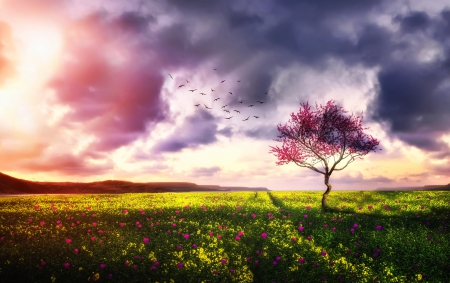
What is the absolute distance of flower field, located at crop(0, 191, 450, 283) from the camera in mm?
11977

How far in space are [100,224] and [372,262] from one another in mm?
13662

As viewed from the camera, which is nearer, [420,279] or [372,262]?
[420,279]

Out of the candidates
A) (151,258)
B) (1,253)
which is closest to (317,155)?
(151,258)

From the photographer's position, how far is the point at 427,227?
59.5 feet

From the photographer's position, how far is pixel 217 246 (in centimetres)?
1420

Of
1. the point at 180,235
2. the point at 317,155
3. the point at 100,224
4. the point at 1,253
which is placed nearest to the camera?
the point at 1,253

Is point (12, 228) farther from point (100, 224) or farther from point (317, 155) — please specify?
point (317, 155)

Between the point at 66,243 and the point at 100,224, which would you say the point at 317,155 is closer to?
the point at 100,224

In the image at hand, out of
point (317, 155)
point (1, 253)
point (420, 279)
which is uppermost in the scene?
point (317, 155)

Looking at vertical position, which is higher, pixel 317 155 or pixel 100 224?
pixel 317 155

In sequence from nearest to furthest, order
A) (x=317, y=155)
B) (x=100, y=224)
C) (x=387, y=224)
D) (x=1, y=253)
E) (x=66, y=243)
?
(x=1, y=253)
(x=66, y=243)
(x=100, y=224)
(x=387, y=224)
(x=317, y=155)

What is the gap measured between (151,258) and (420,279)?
10.7m

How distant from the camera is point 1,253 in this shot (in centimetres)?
1304

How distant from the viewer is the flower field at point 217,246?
11977 millimetres
